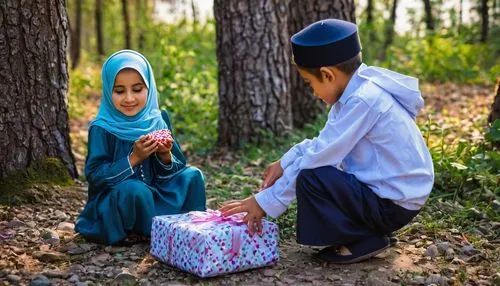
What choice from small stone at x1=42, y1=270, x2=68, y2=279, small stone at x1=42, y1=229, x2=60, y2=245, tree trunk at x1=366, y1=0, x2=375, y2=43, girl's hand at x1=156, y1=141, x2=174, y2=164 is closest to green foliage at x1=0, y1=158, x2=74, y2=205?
small stone at x1=42, y1=229, x2=60, y2=245

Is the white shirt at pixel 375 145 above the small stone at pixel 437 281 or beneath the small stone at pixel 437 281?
Answer: above

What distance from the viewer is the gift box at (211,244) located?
3459mm

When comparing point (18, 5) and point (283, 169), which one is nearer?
point (283, 169)

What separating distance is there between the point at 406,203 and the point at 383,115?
0.48 metres

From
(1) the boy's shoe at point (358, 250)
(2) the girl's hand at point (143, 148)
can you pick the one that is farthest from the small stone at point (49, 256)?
(1) the boy's shoe at point (358, 250)

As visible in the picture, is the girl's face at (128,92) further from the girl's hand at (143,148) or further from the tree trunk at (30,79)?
the tree trunk at (30,79)

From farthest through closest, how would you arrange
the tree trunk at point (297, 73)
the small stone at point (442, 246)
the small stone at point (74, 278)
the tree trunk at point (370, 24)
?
the tree trunk at point (370, 24), the tree trunk at point (297, 73), the small stone at point (442, 246), the small stone at point (74, 278)

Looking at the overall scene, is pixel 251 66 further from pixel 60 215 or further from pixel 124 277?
pixel 124 277

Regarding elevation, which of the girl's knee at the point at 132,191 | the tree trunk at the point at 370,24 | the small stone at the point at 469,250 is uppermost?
the tree trunk at the point at 370,24

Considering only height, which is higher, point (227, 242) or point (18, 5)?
point (18, 5)

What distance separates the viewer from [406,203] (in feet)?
11.9

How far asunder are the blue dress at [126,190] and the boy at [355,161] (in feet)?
2.17

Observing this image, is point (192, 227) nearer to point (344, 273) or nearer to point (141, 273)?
point (141, 273)

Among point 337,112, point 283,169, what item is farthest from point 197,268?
point 337,112
